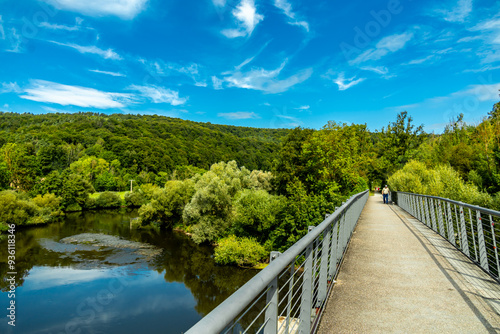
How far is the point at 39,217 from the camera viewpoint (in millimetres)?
44219

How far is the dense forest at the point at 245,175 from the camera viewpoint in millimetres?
22797

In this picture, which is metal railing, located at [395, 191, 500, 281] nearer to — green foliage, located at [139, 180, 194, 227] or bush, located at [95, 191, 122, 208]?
green foliage, located at [139, 180, 194, 227]

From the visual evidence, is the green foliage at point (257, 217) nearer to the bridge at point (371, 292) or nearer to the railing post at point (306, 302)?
the bridge at point (371, 292)

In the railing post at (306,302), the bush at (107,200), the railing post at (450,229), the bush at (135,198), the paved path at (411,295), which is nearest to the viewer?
the railing post at (306,302)

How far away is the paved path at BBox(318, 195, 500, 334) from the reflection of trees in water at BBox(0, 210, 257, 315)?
15720 millimetres

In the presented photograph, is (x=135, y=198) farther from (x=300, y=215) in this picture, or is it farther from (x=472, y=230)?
(x=472, y=230)

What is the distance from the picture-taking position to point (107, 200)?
65.4m

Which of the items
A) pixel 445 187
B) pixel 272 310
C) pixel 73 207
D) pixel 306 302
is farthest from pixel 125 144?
pixel 272 310

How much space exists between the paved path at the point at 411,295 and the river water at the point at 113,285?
1454 centimetres

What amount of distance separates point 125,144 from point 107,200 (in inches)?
1549

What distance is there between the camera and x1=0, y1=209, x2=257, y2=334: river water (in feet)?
57.3

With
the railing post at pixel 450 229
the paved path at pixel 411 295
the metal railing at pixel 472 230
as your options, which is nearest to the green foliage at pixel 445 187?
the metal railing at pixel 472 230

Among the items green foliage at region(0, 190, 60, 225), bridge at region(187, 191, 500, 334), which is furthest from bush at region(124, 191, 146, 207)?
bridge at region(187, 191, 500, 334)

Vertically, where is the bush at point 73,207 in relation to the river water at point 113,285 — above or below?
above
